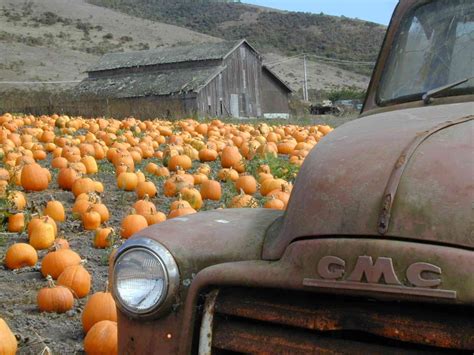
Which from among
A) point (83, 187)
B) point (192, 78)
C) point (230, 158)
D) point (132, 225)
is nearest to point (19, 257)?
point (132, 225)

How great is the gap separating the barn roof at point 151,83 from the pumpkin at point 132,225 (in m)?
31.1

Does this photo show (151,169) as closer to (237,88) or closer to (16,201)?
(16,201)

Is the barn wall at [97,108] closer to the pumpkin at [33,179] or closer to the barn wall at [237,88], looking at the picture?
the barn wall at [237,88]

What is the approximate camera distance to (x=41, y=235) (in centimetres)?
662

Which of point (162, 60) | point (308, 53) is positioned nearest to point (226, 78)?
point (162, 60)

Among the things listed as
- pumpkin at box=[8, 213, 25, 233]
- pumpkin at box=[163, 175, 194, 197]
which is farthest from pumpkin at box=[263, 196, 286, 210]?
pumpkin at box=[8, 213, 25, 233]

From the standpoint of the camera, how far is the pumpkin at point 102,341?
13.9ft

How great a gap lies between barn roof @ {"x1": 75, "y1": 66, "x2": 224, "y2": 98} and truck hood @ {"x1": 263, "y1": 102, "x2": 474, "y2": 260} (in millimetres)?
34974

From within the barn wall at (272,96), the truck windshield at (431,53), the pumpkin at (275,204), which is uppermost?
the truck windshield at (431,53)

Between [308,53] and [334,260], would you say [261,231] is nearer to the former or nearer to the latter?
[334,260]

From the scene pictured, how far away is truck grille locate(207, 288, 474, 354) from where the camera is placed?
2.30 metres

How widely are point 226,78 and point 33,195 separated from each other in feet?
108

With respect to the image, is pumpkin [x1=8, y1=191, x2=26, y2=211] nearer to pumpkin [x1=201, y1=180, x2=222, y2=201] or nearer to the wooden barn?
pumpkin [x1=201, y1=180, x2=222, y2=201]

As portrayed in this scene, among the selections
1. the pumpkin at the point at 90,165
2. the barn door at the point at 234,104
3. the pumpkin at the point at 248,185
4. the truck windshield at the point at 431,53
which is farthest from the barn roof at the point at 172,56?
the truck windshield at the point at 431,53
